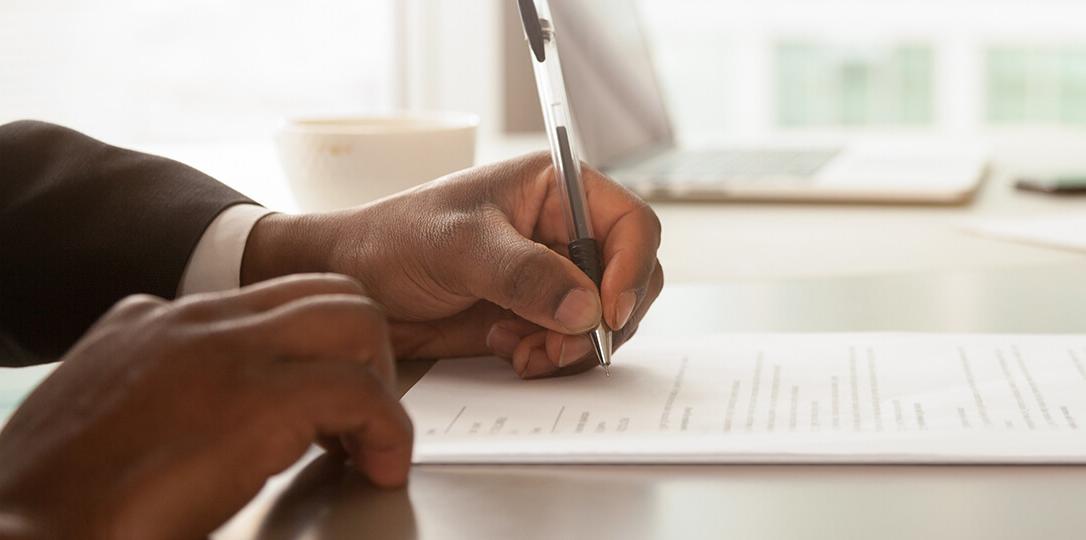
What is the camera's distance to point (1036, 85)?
439 centimetres

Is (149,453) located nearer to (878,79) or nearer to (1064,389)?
(1064,389)

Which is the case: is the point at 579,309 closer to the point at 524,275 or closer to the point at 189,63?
the point at 524,275

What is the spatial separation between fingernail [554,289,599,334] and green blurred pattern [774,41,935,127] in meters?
3.95

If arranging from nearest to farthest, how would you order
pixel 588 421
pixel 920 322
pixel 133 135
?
1. pixel 588 421
2. pixel 920 322
3. pixel 133 135

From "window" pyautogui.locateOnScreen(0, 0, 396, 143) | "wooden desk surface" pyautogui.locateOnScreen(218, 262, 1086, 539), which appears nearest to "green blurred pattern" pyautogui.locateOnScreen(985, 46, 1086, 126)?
"window" pyautogui.locateOnScreen(0, 0, 396, 143)

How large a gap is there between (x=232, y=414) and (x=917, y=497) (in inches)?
10.3

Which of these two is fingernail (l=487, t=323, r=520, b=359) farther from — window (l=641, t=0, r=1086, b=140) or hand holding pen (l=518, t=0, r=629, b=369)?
A: window (l=641, t=0, r=1086, b=140)

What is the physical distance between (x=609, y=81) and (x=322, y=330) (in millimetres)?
1127

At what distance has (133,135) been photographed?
5.85ft

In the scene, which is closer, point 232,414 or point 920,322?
point 232,414

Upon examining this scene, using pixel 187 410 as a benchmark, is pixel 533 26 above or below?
above

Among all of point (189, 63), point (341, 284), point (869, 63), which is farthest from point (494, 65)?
point (869, 63)

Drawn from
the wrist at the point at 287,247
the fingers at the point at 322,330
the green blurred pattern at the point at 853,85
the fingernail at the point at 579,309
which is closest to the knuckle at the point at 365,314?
the fingers at the point at 322,330

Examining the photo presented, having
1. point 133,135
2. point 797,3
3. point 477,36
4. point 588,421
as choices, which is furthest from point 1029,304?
point 797,3
